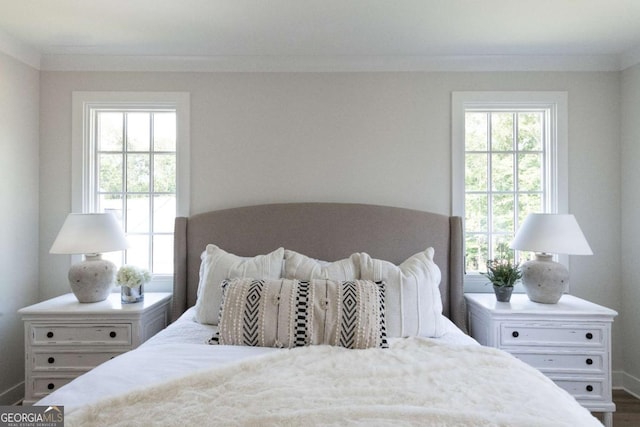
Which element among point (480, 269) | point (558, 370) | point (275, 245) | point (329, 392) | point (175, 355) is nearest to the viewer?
point (329, 392)

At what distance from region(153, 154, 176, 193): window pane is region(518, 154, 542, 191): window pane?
8.91 feet

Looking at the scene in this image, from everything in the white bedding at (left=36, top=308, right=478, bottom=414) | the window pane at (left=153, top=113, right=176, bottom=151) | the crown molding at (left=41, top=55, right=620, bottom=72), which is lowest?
the white bedding at (left=36, top=308, right=478, bottom=414)

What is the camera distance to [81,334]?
7.66 ft

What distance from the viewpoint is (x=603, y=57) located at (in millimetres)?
2824

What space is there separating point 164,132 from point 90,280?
3.97ft

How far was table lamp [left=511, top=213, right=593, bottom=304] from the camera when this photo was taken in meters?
2.40

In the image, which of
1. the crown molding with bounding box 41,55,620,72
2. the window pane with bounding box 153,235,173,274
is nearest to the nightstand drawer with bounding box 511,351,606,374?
the crown molding with bounding box 41,55,620,72

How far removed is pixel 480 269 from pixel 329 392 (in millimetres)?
2051

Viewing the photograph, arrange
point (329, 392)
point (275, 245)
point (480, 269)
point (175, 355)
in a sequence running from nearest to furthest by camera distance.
A: point (329, 392), point (175, 355), point (275, 245), point (480, 269)

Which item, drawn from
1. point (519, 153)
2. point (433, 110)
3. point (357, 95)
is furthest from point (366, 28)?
point (519, 153)

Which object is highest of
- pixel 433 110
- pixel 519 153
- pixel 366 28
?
pixel 366 28

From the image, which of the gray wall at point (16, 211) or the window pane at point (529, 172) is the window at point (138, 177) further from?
the window pane at point (529, 172)

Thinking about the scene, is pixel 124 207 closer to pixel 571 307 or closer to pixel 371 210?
pixel 371 210

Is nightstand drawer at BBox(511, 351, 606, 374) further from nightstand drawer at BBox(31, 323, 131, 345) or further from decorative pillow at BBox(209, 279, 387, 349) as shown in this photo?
nightstand drawer at BBox(31, 323, 131, 345)
